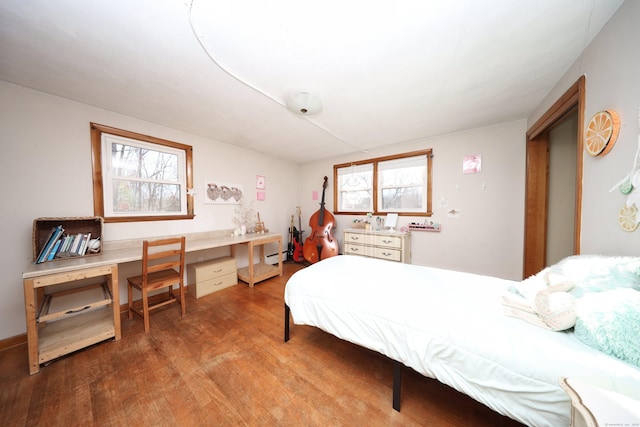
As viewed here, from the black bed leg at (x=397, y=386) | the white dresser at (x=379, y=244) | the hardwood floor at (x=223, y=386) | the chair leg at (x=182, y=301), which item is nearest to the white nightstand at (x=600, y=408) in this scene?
the black bed leg at (x=397, y=386)

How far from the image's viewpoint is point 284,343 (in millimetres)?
1701

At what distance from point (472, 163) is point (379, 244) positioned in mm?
1711

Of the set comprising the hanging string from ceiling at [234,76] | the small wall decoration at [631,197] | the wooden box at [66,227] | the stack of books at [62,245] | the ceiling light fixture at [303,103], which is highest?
the hanging string from ceiling at [234,76]

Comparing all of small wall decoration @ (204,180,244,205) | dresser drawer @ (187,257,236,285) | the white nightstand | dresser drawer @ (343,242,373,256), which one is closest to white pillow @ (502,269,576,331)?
the white nightstand

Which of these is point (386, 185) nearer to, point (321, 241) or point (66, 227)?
point (321, 241)

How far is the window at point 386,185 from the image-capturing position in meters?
3.05

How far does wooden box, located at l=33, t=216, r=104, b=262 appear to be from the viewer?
1.72 metres

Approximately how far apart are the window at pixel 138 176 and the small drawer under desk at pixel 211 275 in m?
0.75

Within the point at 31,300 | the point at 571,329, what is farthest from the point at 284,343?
the point at 31,300

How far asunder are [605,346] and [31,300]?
3.26 metres

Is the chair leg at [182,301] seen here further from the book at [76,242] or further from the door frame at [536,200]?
the door frame at [536,200]

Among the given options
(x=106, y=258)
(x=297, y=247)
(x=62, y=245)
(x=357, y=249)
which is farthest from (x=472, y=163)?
(x=62, y=245)

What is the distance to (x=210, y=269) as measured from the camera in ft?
8.95

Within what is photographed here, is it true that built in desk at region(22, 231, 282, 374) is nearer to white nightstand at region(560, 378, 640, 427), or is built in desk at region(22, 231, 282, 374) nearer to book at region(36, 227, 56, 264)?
book at region(36, 227, 56, 264)
